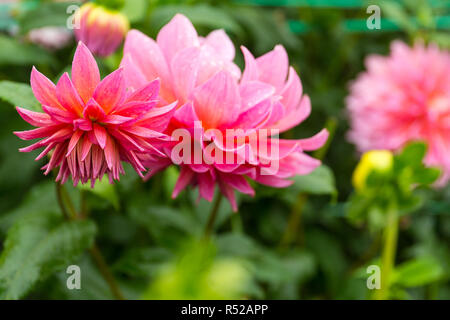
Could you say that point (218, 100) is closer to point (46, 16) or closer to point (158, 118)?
point (158, 118)

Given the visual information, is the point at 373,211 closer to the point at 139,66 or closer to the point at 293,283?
the point at 293,283

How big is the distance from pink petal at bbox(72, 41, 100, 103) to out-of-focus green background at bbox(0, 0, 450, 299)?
0.09 meters

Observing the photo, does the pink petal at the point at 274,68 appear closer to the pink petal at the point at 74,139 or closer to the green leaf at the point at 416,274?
the pink petal at the point at 74,139

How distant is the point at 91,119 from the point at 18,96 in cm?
10

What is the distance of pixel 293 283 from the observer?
63 centimetres

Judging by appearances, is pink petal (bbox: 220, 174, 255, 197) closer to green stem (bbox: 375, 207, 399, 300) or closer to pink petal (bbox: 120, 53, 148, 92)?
pink petal (bbox: 120, 53, 148, 92)

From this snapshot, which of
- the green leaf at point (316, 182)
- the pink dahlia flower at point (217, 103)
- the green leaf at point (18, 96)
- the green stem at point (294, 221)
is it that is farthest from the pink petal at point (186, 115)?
the green stem at point (294, 221)

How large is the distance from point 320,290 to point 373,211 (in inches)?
10.7

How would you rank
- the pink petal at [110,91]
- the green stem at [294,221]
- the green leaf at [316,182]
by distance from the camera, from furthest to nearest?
1. the green stem at [294,221]
2. the green leaf at [316,182]
3. the pink petal at [110,91]

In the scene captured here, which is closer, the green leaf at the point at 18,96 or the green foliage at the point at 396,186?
the green leaf at the point at 18,96

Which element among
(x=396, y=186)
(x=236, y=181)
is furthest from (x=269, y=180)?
(x=396, y=186)

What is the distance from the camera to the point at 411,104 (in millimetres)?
735

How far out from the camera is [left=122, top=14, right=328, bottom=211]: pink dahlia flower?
0.98ft

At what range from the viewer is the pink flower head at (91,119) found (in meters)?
0.26
